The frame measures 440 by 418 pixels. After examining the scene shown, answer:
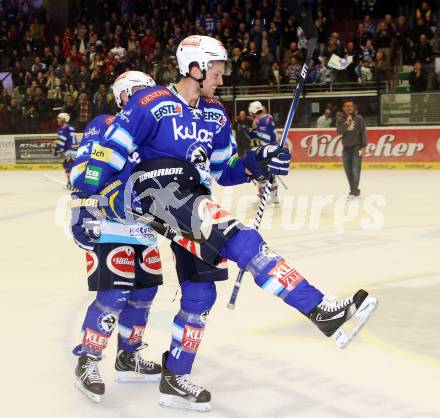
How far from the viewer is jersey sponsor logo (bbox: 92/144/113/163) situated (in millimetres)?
3906

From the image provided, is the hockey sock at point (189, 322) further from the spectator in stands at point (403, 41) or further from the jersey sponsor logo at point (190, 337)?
the spectator in stands at point (403, 41)

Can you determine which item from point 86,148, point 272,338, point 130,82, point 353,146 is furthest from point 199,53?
point 353,146

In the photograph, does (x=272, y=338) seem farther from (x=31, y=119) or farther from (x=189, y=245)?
(x=31, y=119)

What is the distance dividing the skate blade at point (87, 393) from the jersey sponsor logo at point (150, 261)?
0.70 meters

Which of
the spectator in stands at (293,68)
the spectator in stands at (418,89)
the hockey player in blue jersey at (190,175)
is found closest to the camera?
the hockey player in blue jersey at (190,175)

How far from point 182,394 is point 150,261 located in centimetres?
77

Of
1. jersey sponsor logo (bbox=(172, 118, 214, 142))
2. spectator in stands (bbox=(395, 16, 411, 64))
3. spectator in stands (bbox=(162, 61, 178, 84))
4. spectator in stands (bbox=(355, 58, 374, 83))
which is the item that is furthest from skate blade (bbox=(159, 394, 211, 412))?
spectator in stands (bbox=(162, 61, 178, 84))

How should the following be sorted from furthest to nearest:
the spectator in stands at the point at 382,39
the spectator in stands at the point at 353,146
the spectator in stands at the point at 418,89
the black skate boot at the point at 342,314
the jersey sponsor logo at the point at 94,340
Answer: the spectator in stands at the point at 382,39 → the spectator in stands at the point at 418,89 → the spectator in stands at the point at 353,146 → the jersey sponsor logo at the point at 94,340 → the black skate boot at the point at 342,314

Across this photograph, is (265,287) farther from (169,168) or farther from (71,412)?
(71,412)

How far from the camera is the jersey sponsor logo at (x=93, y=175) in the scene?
3.91 m

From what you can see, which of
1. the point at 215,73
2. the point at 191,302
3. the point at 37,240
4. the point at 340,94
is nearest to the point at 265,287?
the point at 191,302

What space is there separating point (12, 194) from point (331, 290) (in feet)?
33.9

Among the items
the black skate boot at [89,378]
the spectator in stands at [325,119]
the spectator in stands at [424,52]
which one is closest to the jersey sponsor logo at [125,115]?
the black skate boot at [89,378]

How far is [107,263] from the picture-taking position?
412cm
